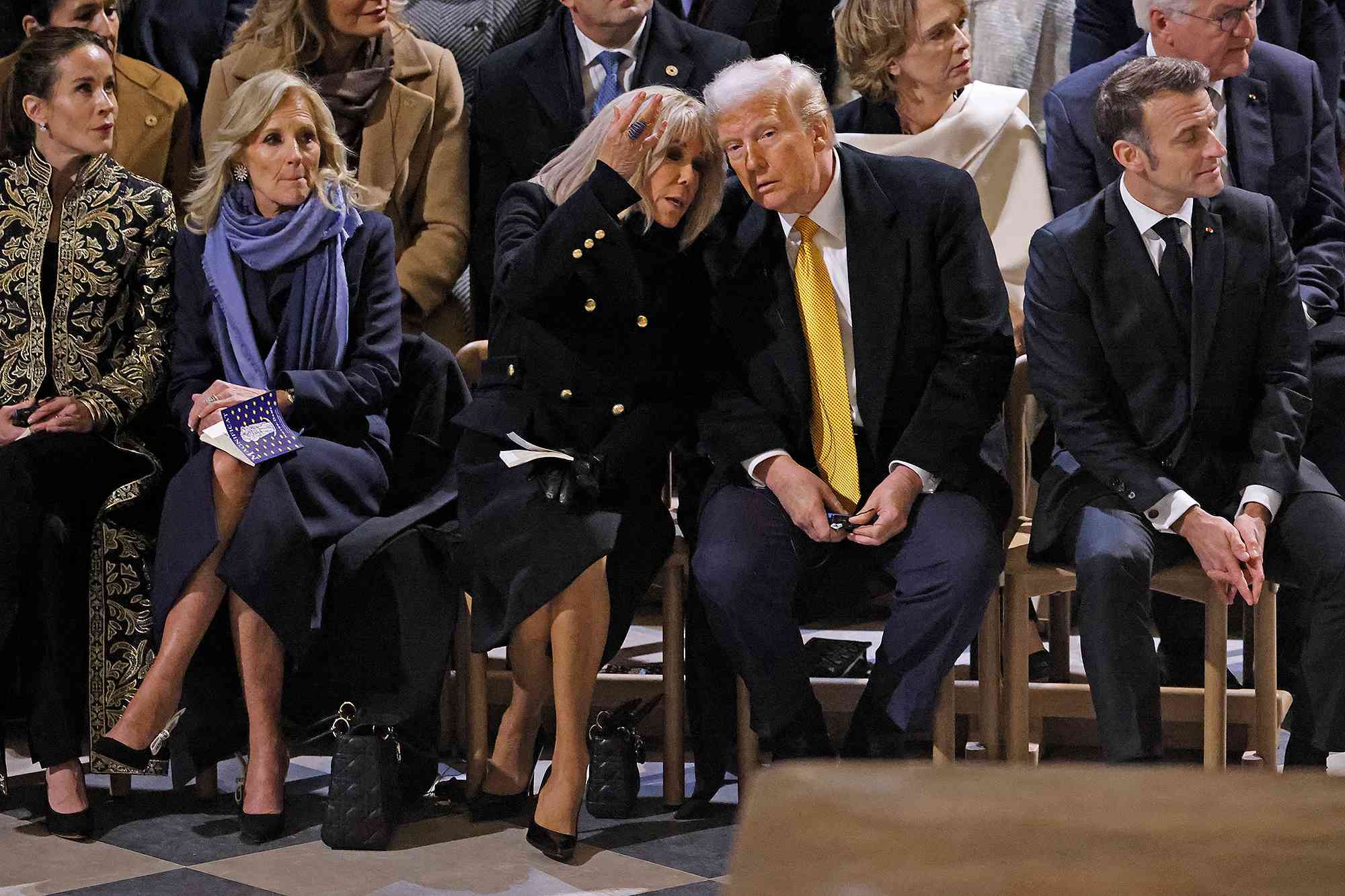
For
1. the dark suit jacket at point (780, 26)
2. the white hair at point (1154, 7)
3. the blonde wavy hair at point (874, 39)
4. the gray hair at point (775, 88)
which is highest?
the dark suit jacket at point (780, 26)

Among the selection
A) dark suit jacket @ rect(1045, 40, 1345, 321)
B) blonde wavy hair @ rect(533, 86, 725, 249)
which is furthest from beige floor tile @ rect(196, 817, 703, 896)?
dark suit jacket @ rect(1045, 40, 1345, 321)

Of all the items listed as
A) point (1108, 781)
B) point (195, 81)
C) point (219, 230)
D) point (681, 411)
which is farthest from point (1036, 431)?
point (1108, 781)

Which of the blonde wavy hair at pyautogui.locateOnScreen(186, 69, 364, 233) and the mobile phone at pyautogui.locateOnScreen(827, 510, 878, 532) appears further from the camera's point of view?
the blonde wavy hair at pyautogui.locateOnScreen(186, 69, 364, 233)

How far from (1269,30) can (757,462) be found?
1.99m

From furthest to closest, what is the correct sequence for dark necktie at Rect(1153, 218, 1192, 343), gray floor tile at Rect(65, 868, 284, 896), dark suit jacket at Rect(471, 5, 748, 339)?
1. dark suit jacket at Rect(471, 5, 748, 339)
2. dark necktie at Rect(1153, 218, 1192, 343)
3. gray floor tile at Rect(65, 868, 284, 896)

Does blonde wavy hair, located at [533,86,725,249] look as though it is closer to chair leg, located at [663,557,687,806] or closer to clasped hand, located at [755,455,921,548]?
clasped hand, located at [755,455,921,548]

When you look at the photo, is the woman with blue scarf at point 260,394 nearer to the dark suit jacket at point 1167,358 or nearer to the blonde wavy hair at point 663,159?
the blonde wavy hair at point 663,159

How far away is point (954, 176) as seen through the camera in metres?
3.33

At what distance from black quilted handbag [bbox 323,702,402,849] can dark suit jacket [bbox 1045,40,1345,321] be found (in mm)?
1882

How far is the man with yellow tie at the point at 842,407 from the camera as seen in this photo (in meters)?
3.11

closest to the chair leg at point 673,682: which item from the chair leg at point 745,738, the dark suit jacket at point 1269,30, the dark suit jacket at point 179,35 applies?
the chair leg at point 745,738

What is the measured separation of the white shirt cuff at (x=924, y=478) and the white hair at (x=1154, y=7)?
4.33ft

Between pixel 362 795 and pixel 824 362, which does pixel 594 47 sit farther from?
pixel 362 795

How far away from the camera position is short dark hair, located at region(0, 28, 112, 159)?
12.1 feet
